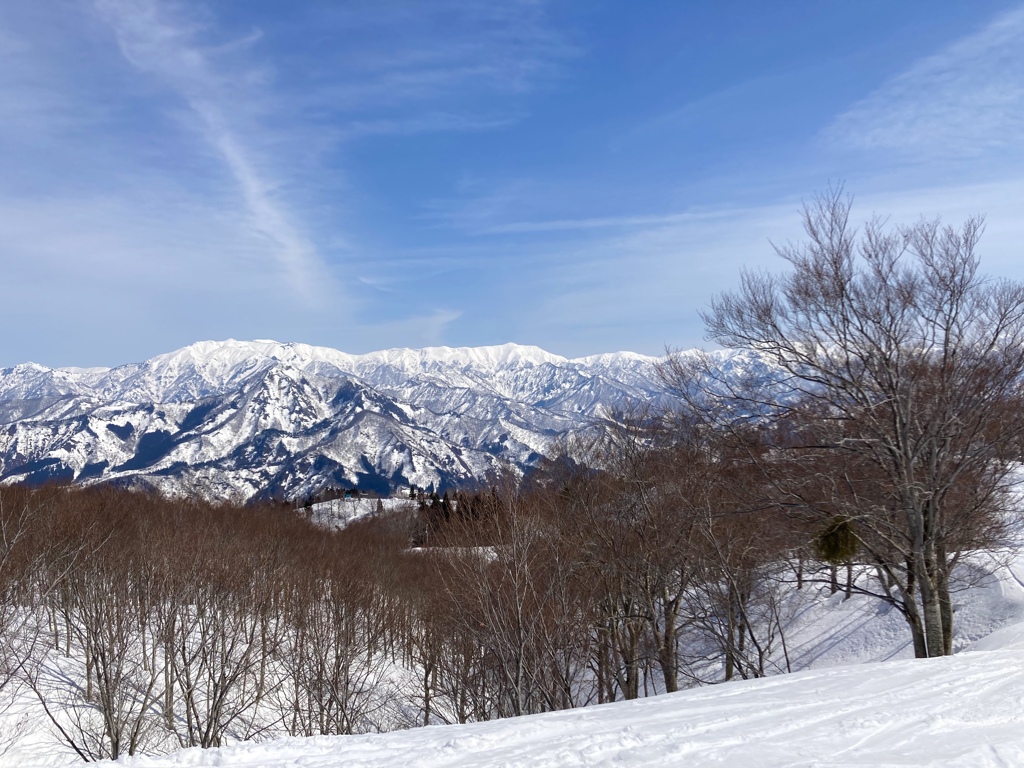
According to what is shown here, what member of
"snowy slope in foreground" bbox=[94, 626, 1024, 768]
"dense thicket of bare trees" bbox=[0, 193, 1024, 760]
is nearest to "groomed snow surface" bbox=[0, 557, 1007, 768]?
"snowy slope in foreground" bbox=[94, 626, 1024, 768]

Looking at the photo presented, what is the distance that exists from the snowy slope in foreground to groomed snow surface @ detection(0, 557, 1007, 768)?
1cm

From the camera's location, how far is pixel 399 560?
200ft

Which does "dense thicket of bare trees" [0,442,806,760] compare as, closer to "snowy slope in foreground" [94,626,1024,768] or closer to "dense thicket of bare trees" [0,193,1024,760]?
"dense thicket of bare trees" [0,193,1024,760]

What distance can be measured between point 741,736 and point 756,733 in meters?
0.24

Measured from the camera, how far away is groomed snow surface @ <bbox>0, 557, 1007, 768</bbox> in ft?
24.5

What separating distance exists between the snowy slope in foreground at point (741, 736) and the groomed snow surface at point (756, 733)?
0.05ft

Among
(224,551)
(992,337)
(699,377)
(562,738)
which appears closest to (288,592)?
(224,551)

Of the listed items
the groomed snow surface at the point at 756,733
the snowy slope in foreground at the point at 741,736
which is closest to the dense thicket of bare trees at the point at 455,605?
the groomed snow surface at the point at 756,733

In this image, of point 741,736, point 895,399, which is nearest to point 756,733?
point 741,736

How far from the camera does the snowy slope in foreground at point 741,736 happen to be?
24.3 ft

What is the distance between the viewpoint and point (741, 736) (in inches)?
321

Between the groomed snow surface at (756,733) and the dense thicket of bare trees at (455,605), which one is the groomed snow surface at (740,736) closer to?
the groomed snow surface at (756,733)

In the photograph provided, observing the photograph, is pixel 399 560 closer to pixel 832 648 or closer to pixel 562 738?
pixel 832 648

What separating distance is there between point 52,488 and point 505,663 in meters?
34.6
